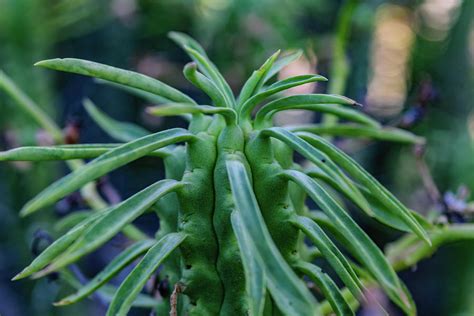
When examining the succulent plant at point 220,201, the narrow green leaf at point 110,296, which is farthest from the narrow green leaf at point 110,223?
the narrow green leaf at point 110,296

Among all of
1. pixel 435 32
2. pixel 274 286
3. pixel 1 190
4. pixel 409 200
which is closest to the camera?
pixel 274 286

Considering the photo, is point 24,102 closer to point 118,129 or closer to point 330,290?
point 118,129

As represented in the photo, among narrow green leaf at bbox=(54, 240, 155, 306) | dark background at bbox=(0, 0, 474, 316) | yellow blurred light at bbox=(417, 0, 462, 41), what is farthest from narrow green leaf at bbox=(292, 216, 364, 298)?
yellow blurred light at bbox=(417, 0, 462, 41)

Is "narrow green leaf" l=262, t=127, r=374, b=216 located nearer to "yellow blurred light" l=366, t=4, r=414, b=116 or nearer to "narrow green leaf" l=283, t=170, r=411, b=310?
"narrow green leaf" l=283, t=170, r=411, b=310

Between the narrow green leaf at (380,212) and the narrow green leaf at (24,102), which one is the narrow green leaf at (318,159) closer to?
the narrow green leaf at (380,212)

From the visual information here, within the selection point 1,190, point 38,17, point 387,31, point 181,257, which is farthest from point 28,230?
point 387,31

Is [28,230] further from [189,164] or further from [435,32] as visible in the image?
[435,32]
